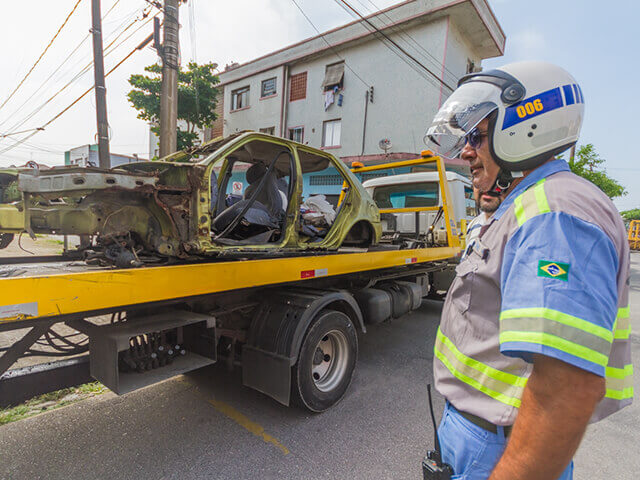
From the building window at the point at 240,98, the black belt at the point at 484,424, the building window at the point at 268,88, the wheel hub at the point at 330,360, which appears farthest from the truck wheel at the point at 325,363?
the building window at the point at 240,98

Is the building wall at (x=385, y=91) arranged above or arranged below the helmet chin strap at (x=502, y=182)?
above

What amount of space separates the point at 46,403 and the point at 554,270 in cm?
406

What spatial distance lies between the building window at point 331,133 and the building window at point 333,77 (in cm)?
160

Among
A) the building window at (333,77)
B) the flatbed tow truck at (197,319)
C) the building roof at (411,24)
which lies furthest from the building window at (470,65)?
the flatbed tow truck at (197,319)

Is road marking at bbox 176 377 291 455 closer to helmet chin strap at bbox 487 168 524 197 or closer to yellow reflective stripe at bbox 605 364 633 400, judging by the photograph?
yellow reflective stripe at bbox 605 364 633 400

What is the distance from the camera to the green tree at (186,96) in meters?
16.1

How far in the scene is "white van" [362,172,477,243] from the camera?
6.07 m

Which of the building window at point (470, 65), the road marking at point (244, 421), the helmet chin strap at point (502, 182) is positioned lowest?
the road marking at point (244, 421)

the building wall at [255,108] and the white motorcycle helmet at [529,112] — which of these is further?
the building wall at [255,108]

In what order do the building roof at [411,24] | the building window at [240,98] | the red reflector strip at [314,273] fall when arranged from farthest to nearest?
the building window at [240,98] < the building roof at [411,24] < the red reflector strip at [314,273]

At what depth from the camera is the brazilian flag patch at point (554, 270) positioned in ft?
2.42

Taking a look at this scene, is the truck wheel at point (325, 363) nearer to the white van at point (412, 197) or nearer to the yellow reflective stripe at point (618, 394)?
the yellow reflective stripe at point (618, 394)

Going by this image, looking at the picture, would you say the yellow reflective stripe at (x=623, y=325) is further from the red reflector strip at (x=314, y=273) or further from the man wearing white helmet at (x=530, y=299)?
the red reflector strip at (x=314, y=273)

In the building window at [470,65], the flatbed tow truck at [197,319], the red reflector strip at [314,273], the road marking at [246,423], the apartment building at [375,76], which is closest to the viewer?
the flatbed tow truck at [197,319]
